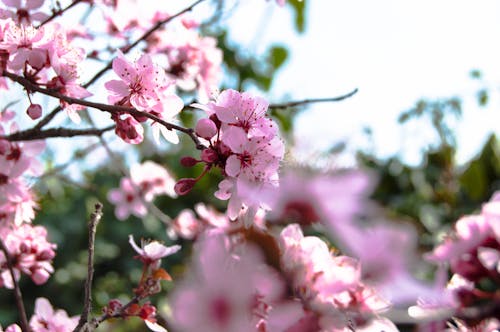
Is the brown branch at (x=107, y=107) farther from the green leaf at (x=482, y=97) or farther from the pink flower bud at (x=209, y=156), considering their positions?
the green leaf at (x=482, y=97)

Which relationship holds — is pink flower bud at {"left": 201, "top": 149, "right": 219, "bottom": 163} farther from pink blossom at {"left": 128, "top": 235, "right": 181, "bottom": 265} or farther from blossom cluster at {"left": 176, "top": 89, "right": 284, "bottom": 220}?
pink blossom at {"left": 128, "top": 235, "right": 181, "bottom": 265}

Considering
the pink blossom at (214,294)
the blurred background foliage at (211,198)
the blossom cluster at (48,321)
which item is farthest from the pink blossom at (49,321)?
the blurred background foliage at (211,198)

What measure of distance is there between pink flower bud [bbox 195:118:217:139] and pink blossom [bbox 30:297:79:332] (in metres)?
0.38

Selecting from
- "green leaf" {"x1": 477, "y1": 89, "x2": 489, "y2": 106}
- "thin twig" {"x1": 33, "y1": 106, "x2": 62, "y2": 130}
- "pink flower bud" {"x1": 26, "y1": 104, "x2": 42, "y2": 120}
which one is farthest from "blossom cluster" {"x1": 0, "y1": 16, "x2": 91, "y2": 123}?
"green leaf" {"x1": 477, "y1": 89, "x2": 489, "y2": 106}

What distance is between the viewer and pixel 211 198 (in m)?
2.67

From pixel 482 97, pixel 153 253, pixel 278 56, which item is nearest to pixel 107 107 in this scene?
pixel 153 253

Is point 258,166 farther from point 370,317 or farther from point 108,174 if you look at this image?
point 108,174

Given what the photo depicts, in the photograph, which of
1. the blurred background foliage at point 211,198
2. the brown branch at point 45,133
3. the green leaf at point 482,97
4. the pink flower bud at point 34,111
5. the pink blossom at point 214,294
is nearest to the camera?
the pink blossom at point 214,294

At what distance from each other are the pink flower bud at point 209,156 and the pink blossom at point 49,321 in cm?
36

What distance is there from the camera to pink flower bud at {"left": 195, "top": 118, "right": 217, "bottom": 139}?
0.65 m

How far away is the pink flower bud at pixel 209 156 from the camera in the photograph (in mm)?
664

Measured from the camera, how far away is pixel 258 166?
656 millimetres

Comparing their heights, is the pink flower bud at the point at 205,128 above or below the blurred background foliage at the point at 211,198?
above

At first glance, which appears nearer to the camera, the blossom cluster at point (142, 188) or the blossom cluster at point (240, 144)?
the blossom cluster at point (240, 144)
